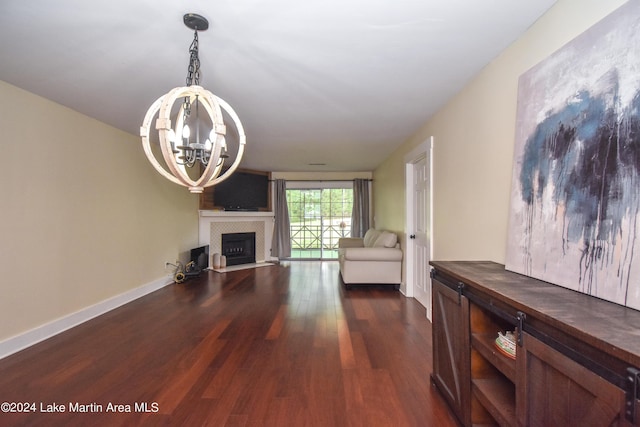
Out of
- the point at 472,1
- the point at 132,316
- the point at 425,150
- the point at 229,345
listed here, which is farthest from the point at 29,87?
the point at 425,150

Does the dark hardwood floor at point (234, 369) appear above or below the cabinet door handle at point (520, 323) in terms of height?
below

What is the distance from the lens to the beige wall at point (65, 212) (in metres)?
Result: 2.28

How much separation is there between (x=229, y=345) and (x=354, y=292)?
2121 mm

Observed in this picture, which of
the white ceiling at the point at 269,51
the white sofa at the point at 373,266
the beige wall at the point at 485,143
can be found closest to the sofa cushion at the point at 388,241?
the white sofa at the point at 373,266

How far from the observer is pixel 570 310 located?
900 mm

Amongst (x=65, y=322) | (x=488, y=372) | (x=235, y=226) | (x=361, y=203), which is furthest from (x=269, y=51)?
(x=361, y=203)

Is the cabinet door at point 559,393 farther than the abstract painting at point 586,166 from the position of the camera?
No

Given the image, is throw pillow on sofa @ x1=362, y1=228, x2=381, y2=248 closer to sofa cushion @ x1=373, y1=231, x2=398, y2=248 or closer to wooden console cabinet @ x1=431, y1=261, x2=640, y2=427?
sofa cushion @ x1=373, y1=231, x2=398, y2=248

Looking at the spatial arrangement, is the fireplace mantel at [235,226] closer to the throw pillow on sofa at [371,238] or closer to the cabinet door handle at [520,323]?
the throw pillow on sofa at [371,238]

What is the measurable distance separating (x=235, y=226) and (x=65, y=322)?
3657 millimetres

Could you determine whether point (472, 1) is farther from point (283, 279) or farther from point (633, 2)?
point (283, 279)

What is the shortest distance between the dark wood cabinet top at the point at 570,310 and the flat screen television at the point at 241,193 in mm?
5341

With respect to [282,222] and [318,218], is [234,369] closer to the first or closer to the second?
[282,222]

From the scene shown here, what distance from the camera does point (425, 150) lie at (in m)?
3.07
